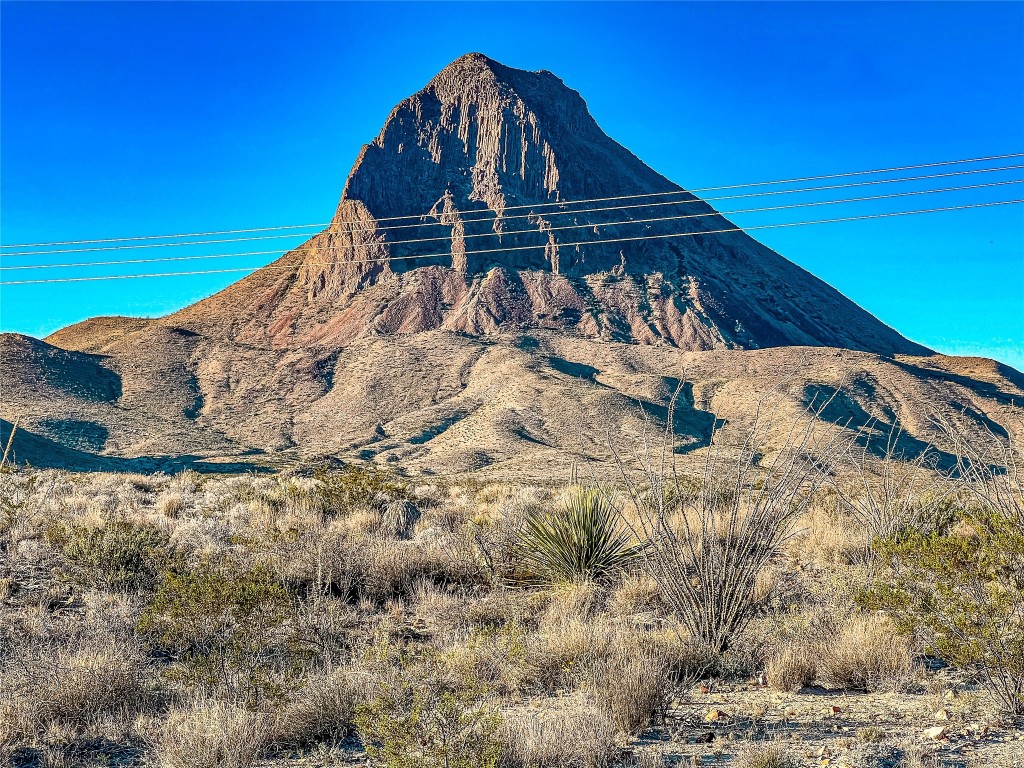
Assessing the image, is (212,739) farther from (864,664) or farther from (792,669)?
(864,664)

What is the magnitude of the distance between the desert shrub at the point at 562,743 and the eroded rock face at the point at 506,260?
282 ft

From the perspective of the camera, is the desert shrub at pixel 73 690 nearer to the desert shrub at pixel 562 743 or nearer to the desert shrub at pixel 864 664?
the desert shrub at pixel 562 743

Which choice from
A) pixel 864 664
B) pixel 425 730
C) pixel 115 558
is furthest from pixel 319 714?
pixel 115 558

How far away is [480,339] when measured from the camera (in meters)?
95.9

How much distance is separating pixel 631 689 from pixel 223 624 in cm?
411

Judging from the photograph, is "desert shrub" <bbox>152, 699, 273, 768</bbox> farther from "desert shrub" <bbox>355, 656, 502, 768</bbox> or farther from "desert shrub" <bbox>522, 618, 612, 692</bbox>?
"desert shrub" <bbox>522, 618, 612, 692</bbox>

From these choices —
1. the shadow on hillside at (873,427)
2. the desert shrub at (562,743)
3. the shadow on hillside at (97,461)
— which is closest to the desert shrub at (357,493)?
the desert shrub at (562,743)

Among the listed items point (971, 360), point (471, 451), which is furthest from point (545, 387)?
point (971, 360)

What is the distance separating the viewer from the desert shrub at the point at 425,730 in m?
4.55

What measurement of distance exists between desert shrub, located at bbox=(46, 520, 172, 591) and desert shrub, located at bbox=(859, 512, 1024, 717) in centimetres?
800

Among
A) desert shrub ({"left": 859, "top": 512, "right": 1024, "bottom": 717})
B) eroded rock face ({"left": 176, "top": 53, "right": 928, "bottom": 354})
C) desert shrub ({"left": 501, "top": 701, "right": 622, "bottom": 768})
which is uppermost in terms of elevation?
eroded rock face ({"left": 176, "top": 53, "right": 928, "bottom": 354})

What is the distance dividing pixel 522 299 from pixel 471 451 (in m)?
45.0

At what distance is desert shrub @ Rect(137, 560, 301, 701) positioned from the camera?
272 inches

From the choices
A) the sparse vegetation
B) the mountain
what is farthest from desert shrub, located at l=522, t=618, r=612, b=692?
the mountain
